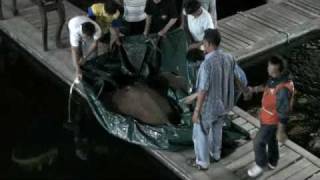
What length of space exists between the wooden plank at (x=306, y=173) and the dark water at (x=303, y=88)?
0.88 metres

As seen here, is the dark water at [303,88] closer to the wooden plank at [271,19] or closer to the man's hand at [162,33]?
the wooden plank at [271,19]

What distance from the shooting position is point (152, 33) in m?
8.10

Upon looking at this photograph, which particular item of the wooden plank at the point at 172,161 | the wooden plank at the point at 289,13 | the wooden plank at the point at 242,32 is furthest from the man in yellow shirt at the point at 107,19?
the wooden plank at the point at 289,13

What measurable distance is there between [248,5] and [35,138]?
5.48 meters

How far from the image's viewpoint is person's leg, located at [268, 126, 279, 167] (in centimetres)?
595

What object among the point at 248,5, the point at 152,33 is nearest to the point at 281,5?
the point at 248,5

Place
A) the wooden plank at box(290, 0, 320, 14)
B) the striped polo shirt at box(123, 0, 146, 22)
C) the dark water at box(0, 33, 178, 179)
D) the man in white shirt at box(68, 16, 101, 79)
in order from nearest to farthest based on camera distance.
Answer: the dark water at box(0, 33, 178, 179), the man in white shirt at box(68, 16, 101, 79), the striped polo shirt at box(123, 0, 146, 22), the wooden plank at box(290, 0, 320, 14)

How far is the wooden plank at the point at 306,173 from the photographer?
21.0ft

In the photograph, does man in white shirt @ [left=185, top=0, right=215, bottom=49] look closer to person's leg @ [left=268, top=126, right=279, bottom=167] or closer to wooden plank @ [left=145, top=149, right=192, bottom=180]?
wooden plank @ [left=145, top=149, right=192, bottom=180]

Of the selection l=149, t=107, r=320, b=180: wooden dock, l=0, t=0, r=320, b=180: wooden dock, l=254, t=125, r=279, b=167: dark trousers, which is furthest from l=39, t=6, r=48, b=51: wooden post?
l=254, t=125, r=279, b=167: dark trousers

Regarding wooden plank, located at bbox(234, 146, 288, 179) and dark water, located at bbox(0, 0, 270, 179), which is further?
dark water, located at bbox(0, 0, 270, 179)

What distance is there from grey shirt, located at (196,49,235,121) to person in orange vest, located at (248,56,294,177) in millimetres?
323

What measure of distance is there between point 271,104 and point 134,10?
124 inches

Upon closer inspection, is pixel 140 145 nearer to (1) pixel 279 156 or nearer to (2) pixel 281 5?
(1) pixel 279 156
